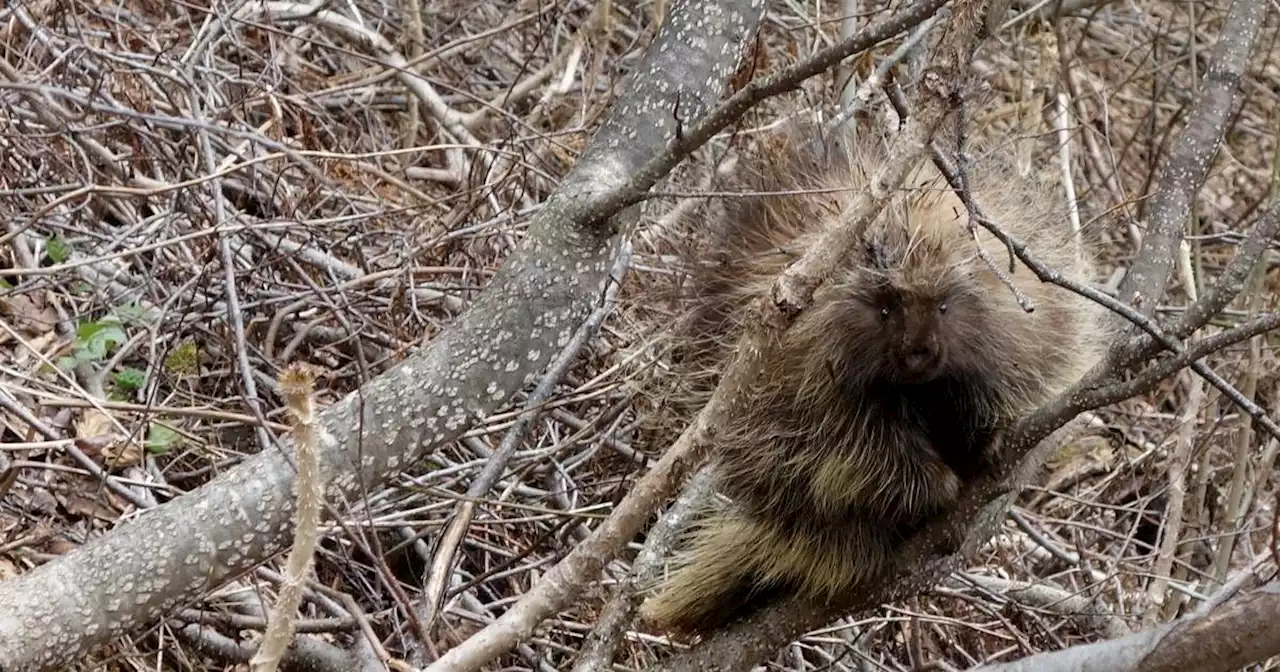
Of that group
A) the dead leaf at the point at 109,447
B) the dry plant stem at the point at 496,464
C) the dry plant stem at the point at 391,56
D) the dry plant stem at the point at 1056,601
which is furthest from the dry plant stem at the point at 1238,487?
the dead leaf at the point at 109,447

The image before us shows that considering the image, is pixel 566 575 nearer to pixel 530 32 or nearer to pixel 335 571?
pixel 335 571

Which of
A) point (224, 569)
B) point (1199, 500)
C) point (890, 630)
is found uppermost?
point (224, 569)

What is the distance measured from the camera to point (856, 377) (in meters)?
2.38

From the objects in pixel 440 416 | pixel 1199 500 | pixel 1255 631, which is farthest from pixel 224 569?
pixel 1199 500

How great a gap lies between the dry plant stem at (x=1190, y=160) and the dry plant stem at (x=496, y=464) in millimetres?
1030

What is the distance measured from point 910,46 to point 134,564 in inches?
78.4

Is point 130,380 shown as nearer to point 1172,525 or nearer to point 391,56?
point 391,56

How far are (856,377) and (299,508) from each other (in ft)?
4.35

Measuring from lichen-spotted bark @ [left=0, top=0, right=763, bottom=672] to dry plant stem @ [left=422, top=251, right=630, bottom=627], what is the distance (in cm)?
27

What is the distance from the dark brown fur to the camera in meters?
2.30

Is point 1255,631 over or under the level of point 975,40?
under

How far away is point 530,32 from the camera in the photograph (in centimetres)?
556

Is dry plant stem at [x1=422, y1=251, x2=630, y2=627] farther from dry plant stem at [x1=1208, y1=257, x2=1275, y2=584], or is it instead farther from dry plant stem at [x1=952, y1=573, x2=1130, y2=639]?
dry plant stem at [x1=1208, y1=257, x2=1275, y2=584]

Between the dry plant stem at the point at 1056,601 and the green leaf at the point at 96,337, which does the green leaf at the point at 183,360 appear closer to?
the green leaf at the point at 96,337
